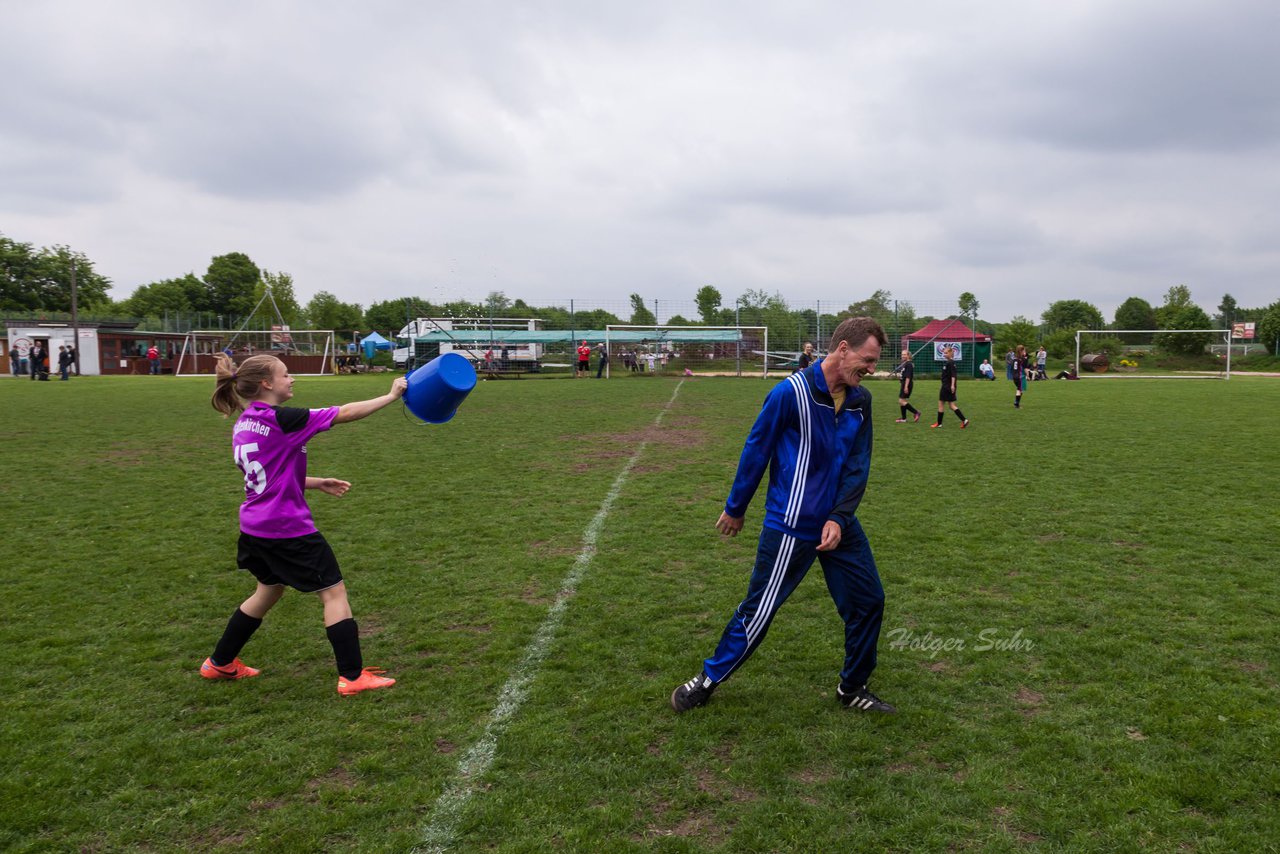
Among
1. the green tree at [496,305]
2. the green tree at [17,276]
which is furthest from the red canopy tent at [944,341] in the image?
the green tree at [17,276]

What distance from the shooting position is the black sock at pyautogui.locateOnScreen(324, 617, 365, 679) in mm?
4074

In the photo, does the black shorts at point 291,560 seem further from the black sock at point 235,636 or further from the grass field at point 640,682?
the grass field at point 640,682

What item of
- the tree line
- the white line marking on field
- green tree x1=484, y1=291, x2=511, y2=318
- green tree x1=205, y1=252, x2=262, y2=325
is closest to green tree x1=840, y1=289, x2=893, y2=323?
the tree line

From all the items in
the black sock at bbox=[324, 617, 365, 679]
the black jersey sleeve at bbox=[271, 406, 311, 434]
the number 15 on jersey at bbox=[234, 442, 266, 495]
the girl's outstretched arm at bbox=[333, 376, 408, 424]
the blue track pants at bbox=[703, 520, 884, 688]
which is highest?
the girl's outstretched arm at bbox=[333, 376, 408, 424]

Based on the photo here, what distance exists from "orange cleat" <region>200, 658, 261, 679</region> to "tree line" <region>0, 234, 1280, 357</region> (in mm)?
32985

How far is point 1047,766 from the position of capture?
3.41 m

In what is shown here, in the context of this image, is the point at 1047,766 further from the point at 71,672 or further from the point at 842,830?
the point at 71,672

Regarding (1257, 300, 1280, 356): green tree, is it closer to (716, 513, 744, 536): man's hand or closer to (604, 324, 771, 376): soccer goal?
(604, 324, 771, 376): soccer goal

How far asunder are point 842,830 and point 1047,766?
107 centimetres

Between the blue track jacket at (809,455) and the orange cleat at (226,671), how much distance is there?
111 inches

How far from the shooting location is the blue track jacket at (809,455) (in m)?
3.67

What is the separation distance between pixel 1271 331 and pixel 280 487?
237ft

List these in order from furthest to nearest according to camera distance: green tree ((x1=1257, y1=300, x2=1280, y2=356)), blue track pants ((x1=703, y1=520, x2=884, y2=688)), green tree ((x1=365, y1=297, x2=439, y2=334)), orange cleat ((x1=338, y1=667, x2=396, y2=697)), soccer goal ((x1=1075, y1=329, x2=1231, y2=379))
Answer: green tree ((x1=365, y1=297, x2=439, y2=334)) → green tree ((x1=1257, y1=300, x2=1280, y2=356)) → soccer goal ((x1=1075, y1=329, x2=1231, y2=379)) → orange cleat ((x1=338, y1=667, x2=396, y2=697)) → blue track pants ((x1=703, y1=520, x2=884, y2=688))

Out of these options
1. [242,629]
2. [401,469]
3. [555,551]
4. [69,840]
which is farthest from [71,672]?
[401,469]
